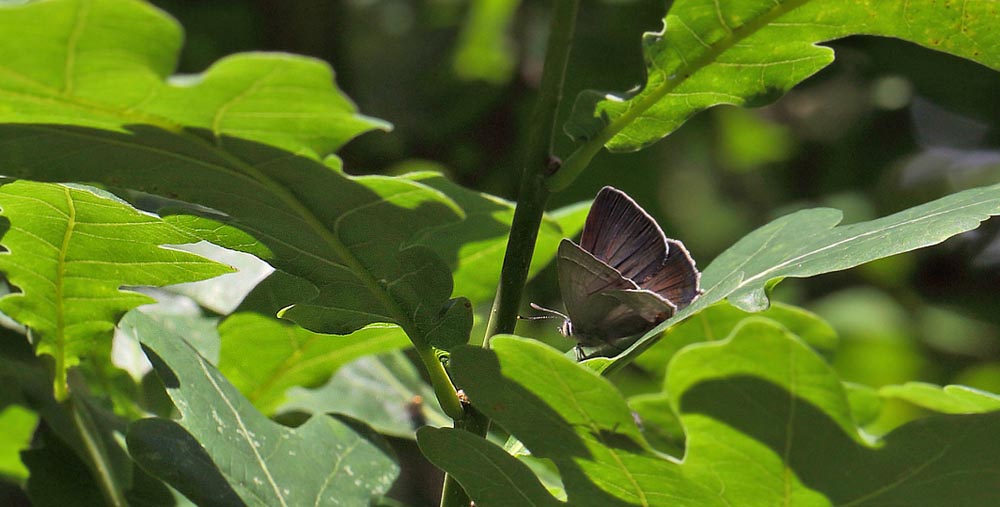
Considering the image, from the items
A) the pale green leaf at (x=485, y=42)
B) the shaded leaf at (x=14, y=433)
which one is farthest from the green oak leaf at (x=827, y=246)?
the pale green leaf at (x=485, y=42)

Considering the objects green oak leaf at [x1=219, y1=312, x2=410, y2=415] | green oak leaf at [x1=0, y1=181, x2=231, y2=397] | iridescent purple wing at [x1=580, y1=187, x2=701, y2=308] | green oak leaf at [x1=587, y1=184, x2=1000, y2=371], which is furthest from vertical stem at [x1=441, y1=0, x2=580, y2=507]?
green oak leaf at [x1=219, y1=312, x2=410, y2=415]

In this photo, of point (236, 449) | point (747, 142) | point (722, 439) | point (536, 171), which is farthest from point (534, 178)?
point (747, 142)

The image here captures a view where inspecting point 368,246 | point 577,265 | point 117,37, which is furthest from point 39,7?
point 577,265

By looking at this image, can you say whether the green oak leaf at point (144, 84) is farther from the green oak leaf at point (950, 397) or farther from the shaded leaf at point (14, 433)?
the shaded leaf at point (14, 433)

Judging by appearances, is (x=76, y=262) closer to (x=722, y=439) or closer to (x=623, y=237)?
(x=623, y=237)

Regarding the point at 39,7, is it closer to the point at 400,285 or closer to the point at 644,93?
the point at 400,285

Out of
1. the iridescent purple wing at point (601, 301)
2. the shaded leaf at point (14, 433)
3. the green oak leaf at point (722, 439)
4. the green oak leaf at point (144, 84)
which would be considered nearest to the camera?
the green oak leaf at point (144, 84)

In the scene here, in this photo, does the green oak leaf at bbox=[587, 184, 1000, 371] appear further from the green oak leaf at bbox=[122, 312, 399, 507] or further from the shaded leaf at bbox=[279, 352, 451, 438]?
the shaded leaf at bbox=[279, 352, 451, 438]
